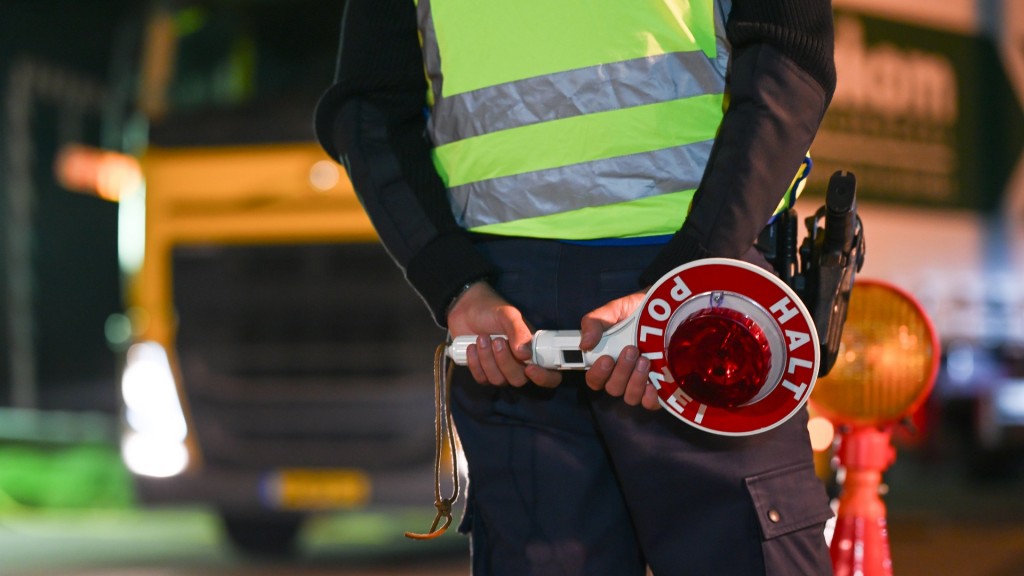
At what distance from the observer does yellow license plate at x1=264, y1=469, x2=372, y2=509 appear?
210 inches

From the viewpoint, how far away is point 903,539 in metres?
→ 5.54

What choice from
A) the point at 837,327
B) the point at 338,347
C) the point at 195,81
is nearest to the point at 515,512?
the point at 837,327

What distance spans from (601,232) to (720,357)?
31 centimetres

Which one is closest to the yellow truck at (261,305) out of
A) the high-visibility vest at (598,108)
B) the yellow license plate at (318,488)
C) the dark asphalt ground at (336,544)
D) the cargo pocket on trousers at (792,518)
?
the yellow license plate at (318,488)

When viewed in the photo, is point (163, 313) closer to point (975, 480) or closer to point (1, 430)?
point (1, 430)

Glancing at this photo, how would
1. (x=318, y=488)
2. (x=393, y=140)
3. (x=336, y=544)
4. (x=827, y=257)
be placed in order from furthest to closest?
(x=336, y=544)
(x=318, y=488)
(x=393, y=140)
(x=827, y=257)

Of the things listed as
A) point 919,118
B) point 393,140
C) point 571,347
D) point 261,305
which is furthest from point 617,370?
point 919,118

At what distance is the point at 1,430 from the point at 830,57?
10304 mm

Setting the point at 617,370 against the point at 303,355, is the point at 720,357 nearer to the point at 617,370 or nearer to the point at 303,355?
the point at 617,370

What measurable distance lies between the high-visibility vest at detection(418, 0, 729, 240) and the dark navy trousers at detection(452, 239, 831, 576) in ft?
0.19

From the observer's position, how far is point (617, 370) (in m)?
1.58

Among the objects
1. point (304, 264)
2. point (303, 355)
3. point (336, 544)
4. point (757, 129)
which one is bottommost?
point (336, 544)

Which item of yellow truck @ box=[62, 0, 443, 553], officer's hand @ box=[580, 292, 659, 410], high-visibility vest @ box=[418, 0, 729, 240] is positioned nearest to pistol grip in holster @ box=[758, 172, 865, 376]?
high-visibility vest @ box=[418, 0, 729, 240]

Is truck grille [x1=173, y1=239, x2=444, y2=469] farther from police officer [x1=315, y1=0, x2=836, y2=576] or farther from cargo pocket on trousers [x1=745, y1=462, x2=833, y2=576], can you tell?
cargo pocket on trousers [x1=745, y1=462, x2=833, y2=576]
